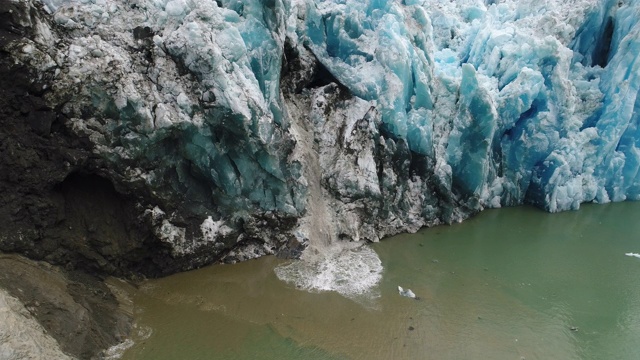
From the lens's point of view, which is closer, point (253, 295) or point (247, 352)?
point (247, 352)

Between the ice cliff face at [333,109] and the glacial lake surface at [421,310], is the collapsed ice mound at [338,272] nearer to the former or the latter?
the glacial lake surface at [421,310]

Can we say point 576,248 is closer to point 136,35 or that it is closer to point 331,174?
point 331,174

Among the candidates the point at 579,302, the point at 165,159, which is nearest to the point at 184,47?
the point at 165,159

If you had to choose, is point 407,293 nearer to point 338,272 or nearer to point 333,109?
point 338,272

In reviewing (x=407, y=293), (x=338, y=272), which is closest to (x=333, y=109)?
(x=338, y=272)

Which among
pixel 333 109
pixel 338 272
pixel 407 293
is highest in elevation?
pixel 333 109
